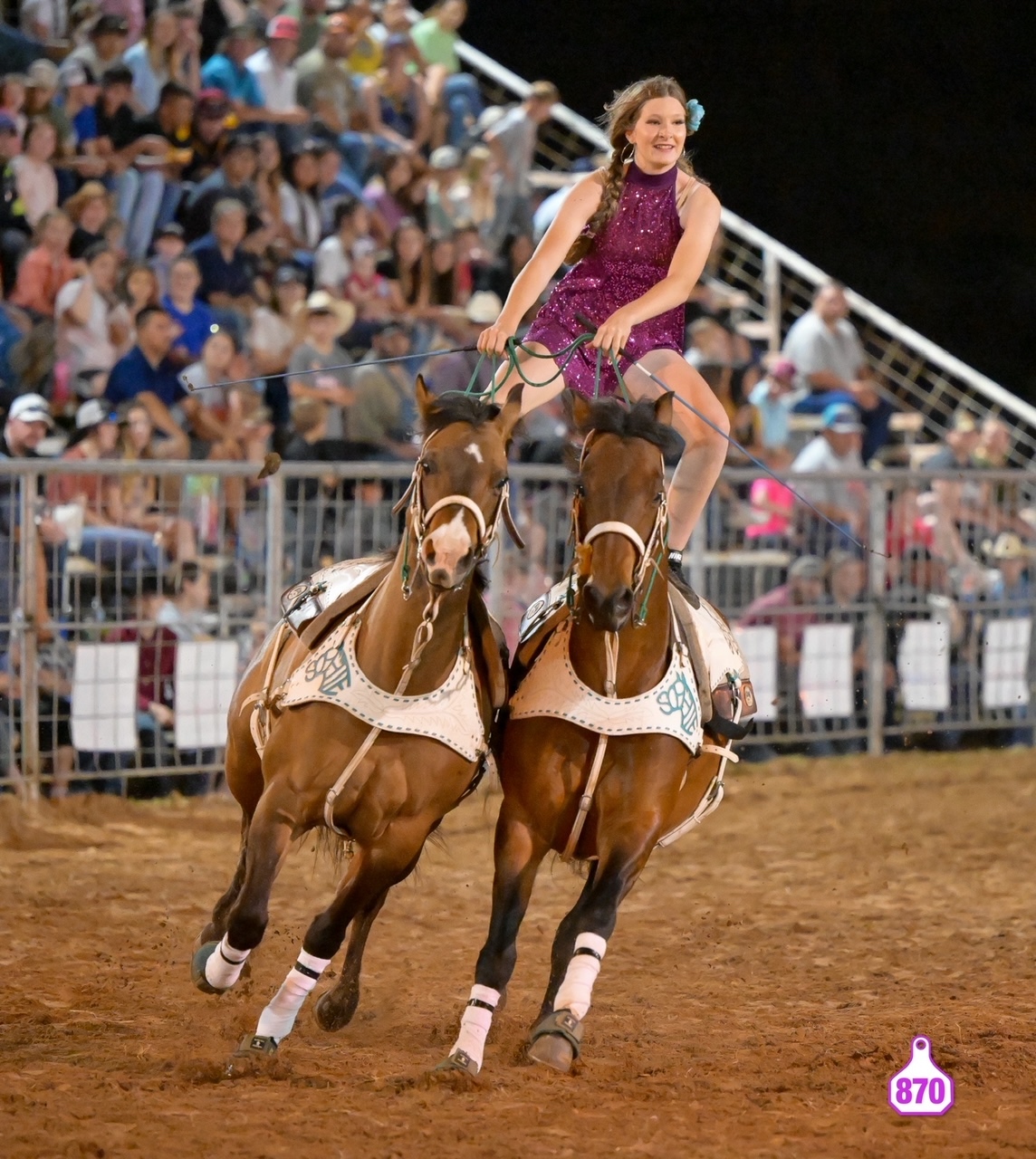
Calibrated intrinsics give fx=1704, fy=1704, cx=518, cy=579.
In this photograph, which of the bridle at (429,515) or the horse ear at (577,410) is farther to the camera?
the horse ear at (577,410)

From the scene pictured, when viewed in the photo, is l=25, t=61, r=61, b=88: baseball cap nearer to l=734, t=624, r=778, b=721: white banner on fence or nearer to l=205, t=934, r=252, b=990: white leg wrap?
l=734, t=624, r=778, b=721: white banner on fence

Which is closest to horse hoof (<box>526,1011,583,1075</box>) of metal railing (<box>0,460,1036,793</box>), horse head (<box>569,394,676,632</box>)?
horse head (<box>569,394,676,632</box>)

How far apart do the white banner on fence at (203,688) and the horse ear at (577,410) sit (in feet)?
15.4

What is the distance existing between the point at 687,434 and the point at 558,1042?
7.28 ft

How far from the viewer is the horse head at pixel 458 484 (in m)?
4.71

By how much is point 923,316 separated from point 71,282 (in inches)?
460

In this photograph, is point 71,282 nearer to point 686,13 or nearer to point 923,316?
point 686,13

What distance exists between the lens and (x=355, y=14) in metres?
14.8

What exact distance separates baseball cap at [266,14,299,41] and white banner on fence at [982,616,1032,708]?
716 cm

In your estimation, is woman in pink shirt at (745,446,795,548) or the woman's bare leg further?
woman in pink shirt at (745,446,795,548)

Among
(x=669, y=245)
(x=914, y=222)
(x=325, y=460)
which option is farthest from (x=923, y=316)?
(x=669, y=245)

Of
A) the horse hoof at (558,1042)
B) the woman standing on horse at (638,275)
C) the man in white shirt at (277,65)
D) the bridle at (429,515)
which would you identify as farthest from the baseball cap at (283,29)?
the horse hoof at (558,1042)

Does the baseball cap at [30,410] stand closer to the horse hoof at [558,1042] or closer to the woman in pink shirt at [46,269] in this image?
the woman in pink shirt at [46,269]

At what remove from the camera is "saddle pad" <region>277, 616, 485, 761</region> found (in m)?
5.03
